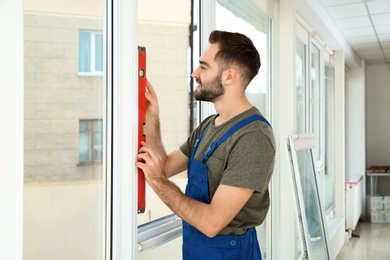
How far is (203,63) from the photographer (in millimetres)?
1663

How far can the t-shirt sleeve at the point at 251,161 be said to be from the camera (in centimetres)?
148

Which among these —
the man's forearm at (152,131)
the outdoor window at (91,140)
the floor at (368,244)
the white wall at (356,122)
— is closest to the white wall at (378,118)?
the white wall at (356,122)

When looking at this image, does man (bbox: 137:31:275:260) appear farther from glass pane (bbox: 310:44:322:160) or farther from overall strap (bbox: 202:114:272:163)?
glass pane (bbox: 310:44:322:160)

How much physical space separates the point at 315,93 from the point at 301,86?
2.94 feet

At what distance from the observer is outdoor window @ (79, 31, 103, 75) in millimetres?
1615

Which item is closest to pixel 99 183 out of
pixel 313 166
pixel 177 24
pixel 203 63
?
pixel 203 63

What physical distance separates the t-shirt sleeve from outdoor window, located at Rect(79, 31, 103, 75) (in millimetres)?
583

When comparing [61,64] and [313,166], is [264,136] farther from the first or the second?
[313,166]

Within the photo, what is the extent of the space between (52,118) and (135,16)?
0.51m

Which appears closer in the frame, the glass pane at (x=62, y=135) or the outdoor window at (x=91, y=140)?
the glass pane at (x=62, y=135)

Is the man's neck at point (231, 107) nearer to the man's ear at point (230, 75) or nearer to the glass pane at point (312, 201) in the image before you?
the man's ear at point (230, 75)

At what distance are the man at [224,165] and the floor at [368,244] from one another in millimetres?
4363

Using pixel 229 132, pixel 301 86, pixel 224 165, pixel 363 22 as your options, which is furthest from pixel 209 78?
pixel 363 22

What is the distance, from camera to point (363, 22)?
16.9 feet
